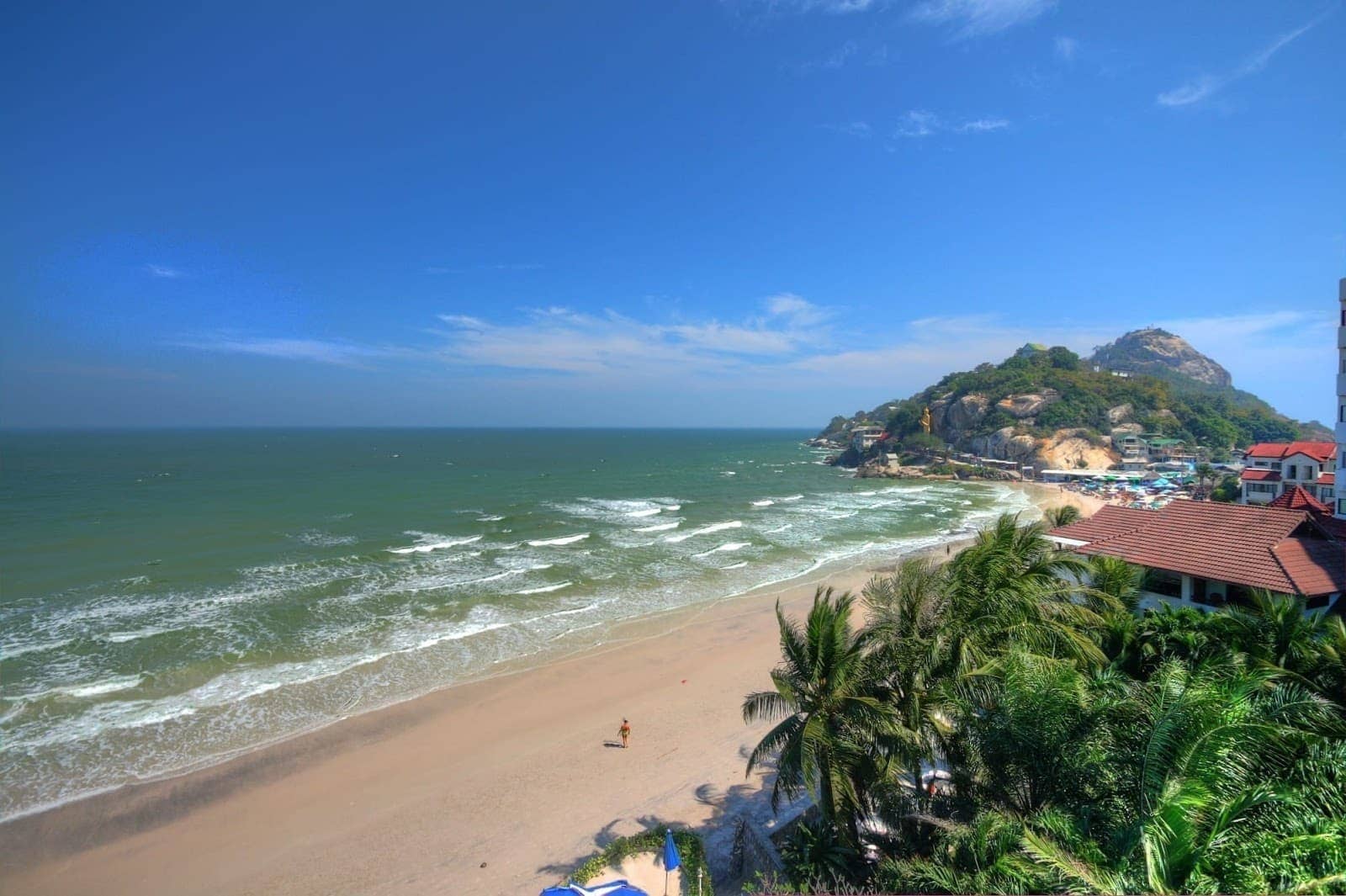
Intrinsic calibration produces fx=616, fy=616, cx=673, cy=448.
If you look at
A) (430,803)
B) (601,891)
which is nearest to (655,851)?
(601,891)

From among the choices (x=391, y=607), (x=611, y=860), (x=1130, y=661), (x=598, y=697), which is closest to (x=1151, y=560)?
(x=1130, y=661)

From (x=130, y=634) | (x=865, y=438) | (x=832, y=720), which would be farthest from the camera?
(x=865, y=438)

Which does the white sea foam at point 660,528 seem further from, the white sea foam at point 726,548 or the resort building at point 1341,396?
the resort building at point 1341,396

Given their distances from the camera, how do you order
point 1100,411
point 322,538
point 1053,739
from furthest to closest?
1. point 1100,411
2. point 322,538
3. point 1053,739

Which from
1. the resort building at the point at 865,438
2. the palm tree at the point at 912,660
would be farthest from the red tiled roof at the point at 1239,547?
the resort building at the point at 865,438

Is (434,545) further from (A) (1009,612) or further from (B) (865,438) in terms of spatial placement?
(B) (865,438)
